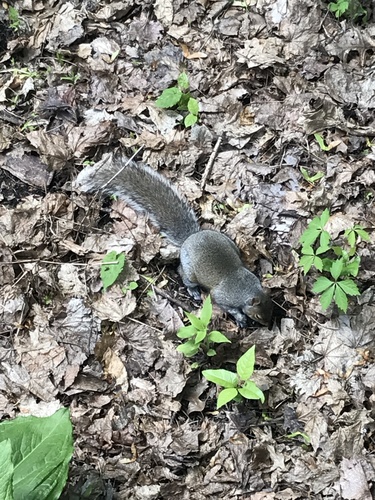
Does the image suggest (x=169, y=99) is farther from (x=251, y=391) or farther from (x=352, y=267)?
(x=251, y=391)

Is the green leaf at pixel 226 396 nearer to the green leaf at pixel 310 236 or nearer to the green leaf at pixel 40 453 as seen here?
the green leaf at pixel 40 453

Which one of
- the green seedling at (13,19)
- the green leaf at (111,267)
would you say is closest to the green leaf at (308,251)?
the green leaf at (111,267)

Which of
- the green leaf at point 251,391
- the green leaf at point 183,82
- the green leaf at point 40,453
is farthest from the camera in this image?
the green leaf at point 183,82

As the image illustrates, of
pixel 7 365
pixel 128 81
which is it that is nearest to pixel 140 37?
pixel 128 81

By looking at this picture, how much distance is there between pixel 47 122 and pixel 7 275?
138 cm

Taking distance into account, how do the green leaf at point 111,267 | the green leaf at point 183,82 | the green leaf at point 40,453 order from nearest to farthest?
the green leaf at point 40,453
the green leaf at point 111,267
the green leaf at point 183,82

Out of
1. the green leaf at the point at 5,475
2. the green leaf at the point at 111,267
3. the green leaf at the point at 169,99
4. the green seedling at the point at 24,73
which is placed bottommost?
the green leaf at the point at 111,267

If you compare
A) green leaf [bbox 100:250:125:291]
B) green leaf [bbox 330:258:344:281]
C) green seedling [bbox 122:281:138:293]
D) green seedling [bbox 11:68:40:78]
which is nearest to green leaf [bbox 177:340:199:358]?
green seedling [bbox 122:281:138:293]

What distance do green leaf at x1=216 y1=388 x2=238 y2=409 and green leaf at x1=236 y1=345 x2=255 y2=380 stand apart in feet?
0.35

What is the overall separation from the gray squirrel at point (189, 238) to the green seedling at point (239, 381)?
0.53m

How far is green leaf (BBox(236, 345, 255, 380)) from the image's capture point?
134 inches

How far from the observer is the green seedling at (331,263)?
3562 millimetres

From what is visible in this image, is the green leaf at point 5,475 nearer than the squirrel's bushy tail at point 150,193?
Yes

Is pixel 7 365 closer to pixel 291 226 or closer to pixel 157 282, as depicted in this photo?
pixel 157 282
